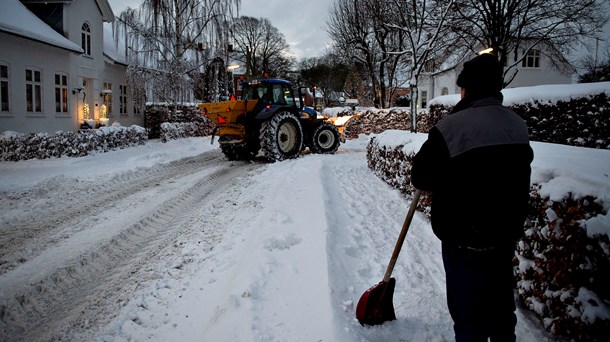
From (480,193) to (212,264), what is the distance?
9.81 feet

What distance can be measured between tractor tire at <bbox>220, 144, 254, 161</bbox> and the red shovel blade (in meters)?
9.67

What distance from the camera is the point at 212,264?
166 inches

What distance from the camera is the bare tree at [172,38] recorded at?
2103 cm

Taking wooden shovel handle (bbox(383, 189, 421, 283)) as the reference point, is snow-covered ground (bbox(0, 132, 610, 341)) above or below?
below

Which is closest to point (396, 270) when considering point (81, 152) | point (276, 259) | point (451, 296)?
point (276, 259)

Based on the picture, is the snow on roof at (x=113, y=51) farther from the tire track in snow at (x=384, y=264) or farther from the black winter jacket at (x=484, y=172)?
the black winter jacket at (x=484, y=172)

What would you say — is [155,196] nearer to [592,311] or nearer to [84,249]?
[84,249]

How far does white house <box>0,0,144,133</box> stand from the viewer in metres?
14.5

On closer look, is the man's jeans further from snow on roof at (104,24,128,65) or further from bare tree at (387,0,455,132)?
snow on roof at (104,24,128,65)

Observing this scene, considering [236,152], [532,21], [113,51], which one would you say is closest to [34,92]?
[113,51]

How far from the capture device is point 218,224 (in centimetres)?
564

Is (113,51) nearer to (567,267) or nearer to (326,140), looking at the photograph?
(326,140)

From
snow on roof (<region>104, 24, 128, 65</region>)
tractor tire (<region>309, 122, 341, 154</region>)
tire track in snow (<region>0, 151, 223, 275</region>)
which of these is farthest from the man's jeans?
snow on roof (<region>104, 24, 128, 65</region>)

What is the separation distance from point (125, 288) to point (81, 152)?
11.5 m
